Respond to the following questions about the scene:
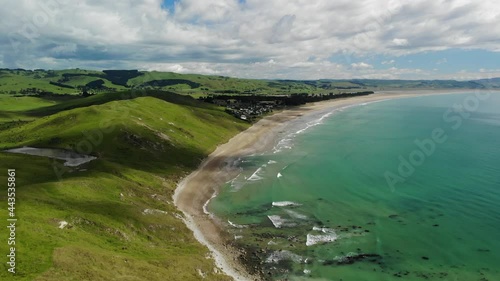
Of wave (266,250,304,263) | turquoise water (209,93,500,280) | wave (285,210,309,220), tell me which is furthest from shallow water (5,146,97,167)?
wave (266,250,304,263)

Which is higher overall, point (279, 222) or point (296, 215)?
point (296, 215)

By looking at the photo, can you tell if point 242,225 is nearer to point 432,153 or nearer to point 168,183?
point 168,183

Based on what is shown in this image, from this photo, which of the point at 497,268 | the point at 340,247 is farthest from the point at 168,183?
the point at 497,268

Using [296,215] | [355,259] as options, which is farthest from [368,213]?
[355,259]

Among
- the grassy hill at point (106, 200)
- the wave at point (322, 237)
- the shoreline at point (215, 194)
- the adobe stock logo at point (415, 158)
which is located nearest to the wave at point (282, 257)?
the wave at point (322, 237)

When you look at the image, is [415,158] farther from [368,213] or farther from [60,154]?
[60,154]

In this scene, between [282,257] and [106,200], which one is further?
[106,200]
